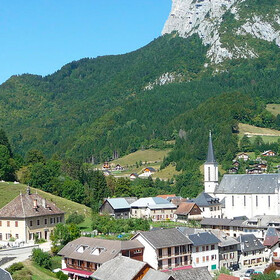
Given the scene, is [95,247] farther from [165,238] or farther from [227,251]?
[227,251]

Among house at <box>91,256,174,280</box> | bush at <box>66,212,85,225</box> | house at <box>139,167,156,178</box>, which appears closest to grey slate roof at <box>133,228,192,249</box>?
house at <box>91,256,174,280</box>

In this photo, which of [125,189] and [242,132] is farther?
[242,132]

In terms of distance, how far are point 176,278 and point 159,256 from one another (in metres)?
9.71

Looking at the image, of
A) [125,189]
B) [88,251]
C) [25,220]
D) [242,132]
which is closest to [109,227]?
[25,220]

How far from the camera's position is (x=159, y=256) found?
174 ft

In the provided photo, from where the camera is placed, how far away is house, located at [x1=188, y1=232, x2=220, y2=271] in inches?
2211

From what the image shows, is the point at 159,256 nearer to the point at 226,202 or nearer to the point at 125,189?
the point at 226,202

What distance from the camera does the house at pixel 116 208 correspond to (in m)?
88.1

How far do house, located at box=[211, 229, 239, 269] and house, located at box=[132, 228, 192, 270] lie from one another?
5.00 m

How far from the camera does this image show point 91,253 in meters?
51.9

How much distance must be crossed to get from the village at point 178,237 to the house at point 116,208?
3.7 inches

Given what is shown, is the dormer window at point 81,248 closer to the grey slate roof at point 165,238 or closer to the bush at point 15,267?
the grey slate roof at point 165,238

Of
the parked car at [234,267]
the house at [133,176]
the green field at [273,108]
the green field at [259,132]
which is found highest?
the green field at [273,108]

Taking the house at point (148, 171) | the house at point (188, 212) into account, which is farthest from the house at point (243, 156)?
the house at point (188, 212)
